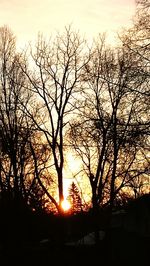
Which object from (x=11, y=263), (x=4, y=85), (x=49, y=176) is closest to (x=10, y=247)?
(x=11, y=263)

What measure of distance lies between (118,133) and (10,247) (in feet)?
51.4

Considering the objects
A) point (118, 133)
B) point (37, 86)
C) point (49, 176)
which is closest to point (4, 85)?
point (37, 86)

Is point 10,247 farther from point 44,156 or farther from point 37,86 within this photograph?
point 37,86

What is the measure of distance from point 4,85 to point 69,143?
5.61 meters

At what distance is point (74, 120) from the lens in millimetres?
24891

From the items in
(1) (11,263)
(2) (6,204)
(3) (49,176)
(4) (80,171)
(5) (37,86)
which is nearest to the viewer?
(1) (11,263)

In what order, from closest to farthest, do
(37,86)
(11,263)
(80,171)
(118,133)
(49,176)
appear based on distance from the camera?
(118,133) < (11,263) < (37,86) < (49,176) < (80,171)

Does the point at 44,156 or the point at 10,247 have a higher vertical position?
the point at 44,156

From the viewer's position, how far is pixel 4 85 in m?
25.4

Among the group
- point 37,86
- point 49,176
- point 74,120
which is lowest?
point 49,176

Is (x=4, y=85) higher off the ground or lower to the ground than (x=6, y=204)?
higher

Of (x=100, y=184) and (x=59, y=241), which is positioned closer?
(x=59, y=241)

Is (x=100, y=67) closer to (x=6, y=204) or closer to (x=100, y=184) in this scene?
(x=100, y=184)

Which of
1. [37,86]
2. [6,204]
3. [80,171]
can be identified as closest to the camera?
[37,86]
